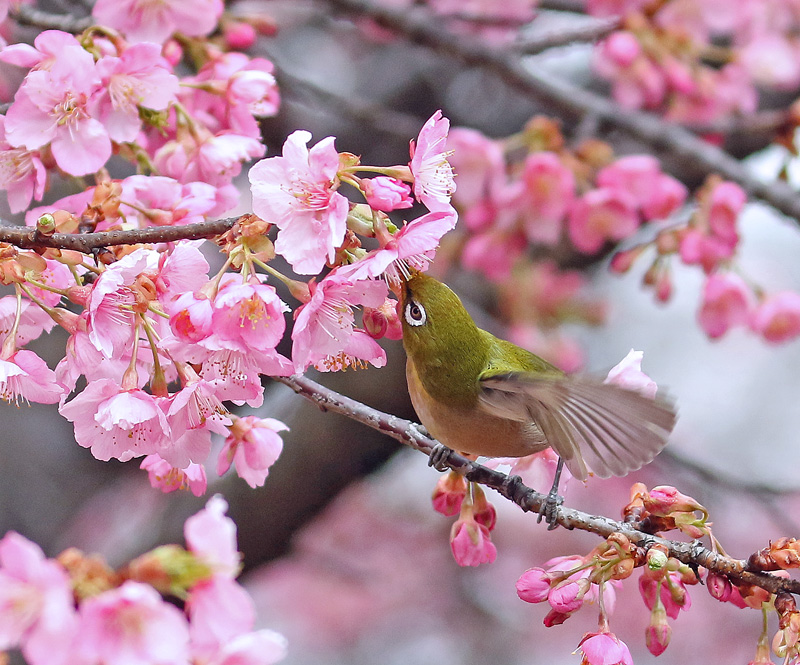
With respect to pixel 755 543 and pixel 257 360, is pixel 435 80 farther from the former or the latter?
pixel 755 543

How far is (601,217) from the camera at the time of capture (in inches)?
83.7

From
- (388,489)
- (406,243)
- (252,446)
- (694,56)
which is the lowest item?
(388,489)

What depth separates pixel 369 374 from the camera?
212 centimetres

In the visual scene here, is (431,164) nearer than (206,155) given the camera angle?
Yes

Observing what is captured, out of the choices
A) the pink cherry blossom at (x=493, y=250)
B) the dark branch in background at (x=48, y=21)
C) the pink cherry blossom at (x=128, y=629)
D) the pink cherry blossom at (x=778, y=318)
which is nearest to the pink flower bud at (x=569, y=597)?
the pink cherry blossom at (x=128, y=629)

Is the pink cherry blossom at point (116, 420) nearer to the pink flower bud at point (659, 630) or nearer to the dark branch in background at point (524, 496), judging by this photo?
the dark branch in background at point (524, 496)

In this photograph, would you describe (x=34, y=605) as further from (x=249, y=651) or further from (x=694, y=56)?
(x=694, y=56)

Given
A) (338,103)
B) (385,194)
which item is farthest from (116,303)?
(338,103)

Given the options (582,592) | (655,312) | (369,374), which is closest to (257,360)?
(582,592)

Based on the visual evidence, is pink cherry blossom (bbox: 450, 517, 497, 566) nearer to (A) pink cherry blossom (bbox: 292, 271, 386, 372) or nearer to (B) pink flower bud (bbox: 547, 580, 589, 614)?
(B) pink flower bud (bbox: 547, 580, 589, 614)

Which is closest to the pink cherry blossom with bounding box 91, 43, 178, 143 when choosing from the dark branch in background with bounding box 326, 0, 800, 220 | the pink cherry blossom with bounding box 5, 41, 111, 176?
the pink cherry blossom with bounding box 5, 41, 111, 176

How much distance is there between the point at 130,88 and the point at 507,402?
0.64 meters

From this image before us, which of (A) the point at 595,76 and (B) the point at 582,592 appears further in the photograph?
(A) the point at 595,76

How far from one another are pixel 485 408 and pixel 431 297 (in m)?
0.16
